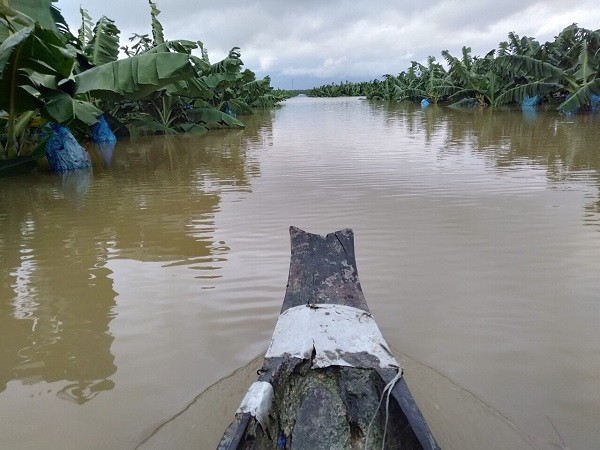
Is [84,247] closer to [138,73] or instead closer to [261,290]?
[261,290]

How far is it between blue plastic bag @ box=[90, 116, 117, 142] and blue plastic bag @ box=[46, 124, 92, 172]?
4.18 metres

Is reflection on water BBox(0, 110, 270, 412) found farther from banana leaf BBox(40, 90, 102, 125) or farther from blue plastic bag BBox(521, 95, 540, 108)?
blue plastic bag BBox(521, 95, 540, 108)

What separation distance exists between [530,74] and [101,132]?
1385cm

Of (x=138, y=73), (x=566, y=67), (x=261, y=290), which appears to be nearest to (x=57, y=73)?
(x=138, y=73)

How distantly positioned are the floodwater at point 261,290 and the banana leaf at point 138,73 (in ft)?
4.72

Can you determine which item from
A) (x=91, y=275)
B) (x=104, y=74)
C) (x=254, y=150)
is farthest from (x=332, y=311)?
(x=254, y=150)

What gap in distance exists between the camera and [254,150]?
410 inches

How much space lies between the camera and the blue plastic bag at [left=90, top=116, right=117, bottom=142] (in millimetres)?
12078

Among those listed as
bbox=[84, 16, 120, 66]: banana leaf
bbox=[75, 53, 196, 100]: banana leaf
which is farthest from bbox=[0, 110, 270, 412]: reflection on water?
bbox=[84, 16, 120, 66]: banana leaf

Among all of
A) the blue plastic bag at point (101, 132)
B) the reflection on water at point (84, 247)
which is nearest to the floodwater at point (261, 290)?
the reflection on water at point (84, 247)

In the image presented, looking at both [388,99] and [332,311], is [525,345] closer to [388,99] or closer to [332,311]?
[332,311]

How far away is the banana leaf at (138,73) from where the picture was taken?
6.76m

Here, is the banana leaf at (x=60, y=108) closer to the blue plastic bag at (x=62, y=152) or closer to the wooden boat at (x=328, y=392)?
the blue plastic bag at (x=62, y=152)

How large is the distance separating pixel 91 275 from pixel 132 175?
451 cm
